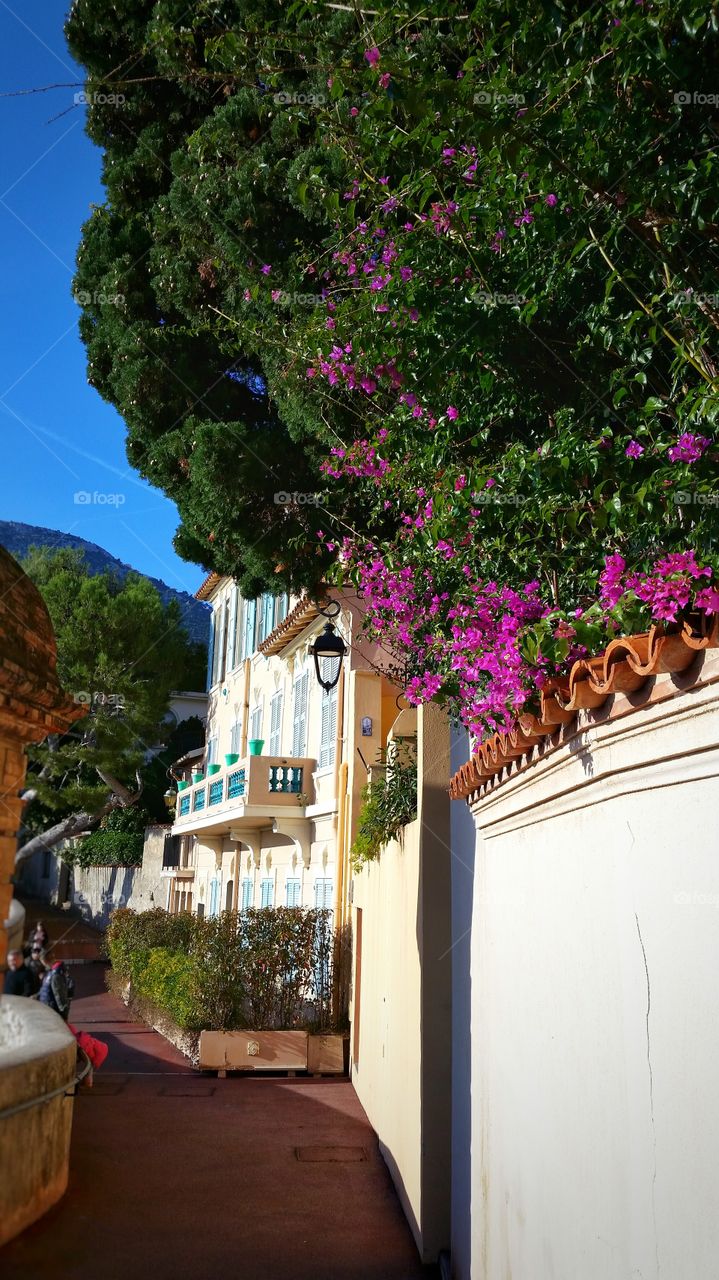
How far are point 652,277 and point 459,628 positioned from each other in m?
1.96

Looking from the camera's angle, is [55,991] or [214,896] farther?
[214,896]

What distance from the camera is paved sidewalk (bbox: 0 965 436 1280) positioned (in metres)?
7.33

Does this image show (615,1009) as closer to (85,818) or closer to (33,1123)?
(33,1123)

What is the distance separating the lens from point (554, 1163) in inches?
149

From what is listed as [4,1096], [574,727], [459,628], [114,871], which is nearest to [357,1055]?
[4,1096]

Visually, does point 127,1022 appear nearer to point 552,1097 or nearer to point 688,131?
point 552,1097

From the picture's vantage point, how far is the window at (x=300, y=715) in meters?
18.8

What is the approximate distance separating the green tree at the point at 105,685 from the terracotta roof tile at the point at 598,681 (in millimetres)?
28952

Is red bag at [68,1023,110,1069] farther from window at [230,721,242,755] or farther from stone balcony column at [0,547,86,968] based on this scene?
window at [230,721,242,755]

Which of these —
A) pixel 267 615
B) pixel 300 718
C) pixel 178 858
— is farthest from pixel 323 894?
pixel 178 858

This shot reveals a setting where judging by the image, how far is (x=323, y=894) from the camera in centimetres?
1666

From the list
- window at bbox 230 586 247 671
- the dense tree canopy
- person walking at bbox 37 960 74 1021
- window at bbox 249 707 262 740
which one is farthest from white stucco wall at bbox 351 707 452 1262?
window at bbox 230 586 247 671

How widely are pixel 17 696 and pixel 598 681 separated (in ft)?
14.2

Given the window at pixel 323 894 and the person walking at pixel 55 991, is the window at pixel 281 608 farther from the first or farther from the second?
the person walking at pixel 55 991
